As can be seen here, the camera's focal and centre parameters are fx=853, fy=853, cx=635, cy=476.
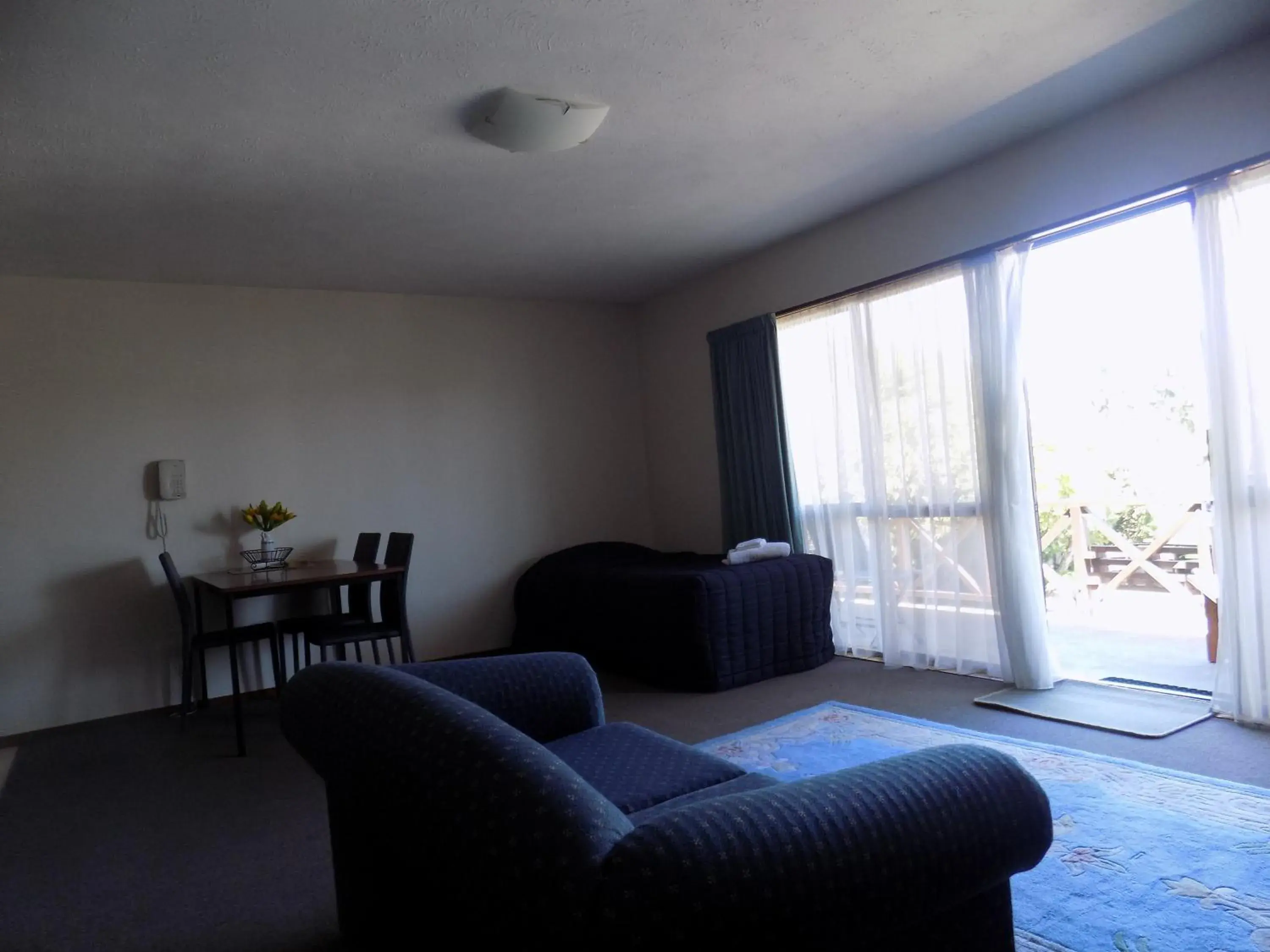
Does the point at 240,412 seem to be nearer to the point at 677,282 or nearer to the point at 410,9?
the point at 677,282

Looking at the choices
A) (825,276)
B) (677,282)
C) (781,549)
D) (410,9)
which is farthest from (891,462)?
(410,9)

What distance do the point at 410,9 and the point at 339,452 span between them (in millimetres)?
3274

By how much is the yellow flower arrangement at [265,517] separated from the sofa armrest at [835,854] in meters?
4.11

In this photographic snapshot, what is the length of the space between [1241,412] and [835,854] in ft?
9.23

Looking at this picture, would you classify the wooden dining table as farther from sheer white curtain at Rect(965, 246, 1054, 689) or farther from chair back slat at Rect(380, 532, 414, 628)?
sheer white curtain at Rect(965, 246, 1054, 689)

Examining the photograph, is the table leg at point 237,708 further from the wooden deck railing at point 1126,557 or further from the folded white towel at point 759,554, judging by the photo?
the wooden deck railing at point 1126,557

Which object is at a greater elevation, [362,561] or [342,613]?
[362,561]

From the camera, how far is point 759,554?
14.8 feet

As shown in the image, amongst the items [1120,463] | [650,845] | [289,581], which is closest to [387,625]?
[289,581]

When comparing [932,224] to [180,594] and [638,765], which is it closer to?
[638,765]

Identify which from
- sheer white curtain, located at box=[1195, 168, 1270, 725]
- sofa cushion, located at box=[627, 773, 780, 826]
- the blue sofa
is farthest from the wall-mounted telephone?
sheer white curtain, located at box=[1195, 168, 1270, 725]

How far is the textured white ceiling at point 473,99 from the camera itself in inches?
96.4

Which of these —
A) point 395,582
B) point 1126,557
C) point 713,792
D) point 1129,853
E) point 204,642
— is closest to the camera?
point 713,792

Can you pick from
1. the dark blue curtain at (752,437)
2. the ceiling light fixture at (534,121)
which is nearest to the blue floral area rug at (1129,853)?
the dark blue curtain at (752,437)
